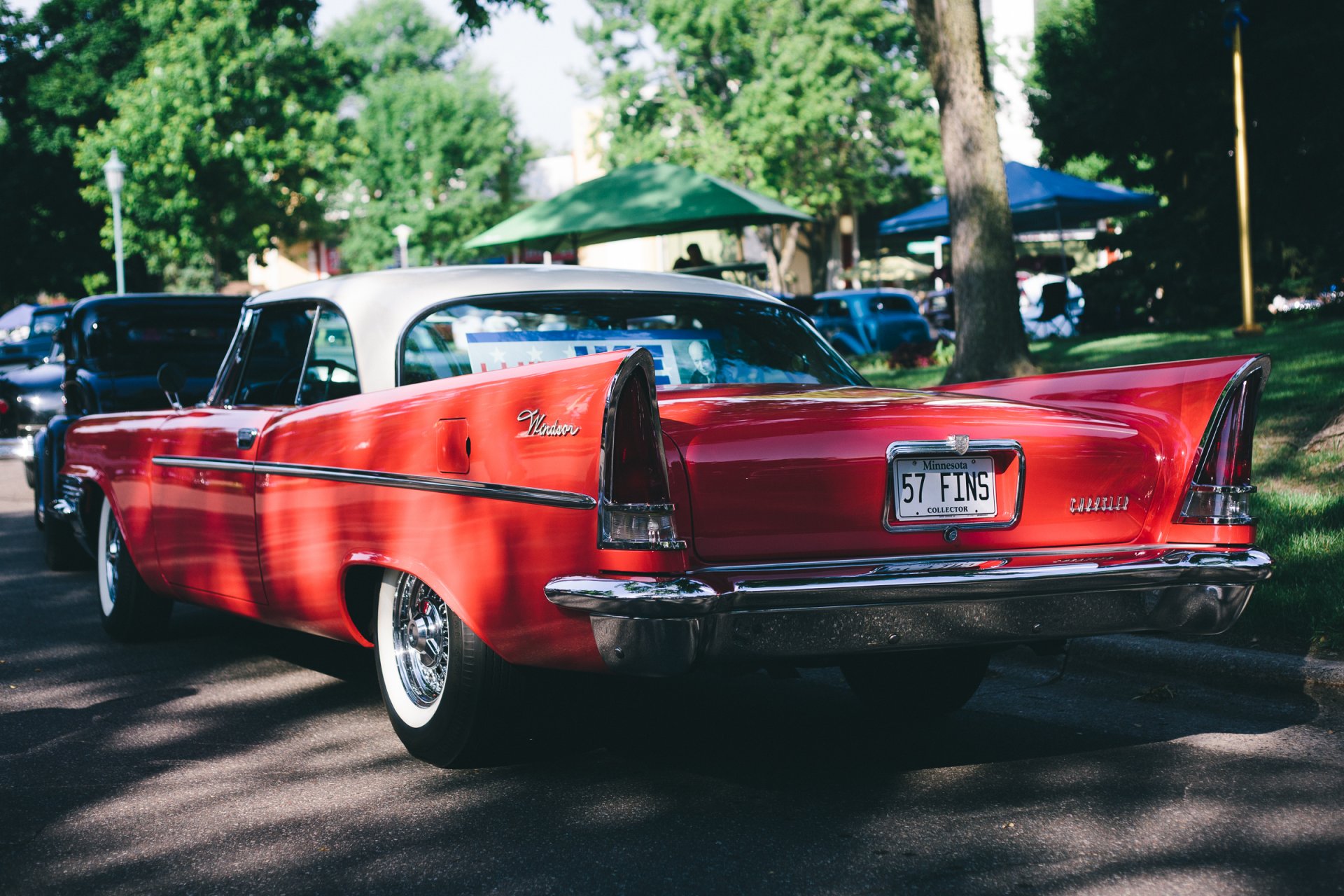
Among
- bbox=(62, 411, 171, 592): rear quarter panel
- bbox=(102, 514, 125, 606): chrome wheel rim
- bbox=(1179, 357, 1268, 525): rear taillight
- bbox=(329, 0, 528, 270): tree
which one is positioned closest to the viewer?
bbox=(1179, 357, 1268, 525): rear taillight

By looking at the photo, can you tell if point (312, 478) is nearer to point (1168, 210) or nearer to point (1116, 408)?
point (1116, 408)

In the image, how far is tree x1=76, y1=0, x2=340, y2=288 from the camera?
30.9 m

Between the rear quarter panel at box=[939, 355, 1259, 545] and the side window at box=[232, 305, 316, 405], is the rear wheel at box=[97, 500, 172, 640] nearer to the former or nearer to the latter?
the side window at box=[232, 305, 316, 405]

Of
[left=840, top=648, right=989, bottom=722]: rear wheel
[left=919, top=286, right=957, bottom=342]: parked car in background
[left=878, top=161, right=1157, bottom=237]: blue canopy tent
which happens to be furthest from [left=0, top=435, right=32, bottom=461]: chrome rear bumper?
[left=919, top=286, right=957, bottom=342]: parked car in background

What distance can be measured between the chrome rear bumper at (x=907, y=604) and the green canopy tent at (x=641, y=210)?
10.5 meters

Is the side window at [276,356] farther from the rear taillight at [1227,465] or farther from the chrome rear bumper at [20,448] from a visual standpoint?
the chrome rear bumper at [20,448]

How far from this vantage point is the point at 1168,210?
20.4m

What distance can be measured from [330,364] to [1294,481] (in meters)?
5.45

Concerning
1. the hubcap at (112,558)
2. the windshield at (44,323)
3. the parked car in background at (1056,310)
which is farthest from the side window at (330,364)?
the windshield at (44,323)

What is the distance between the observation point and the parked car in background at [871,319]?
23.1 meters

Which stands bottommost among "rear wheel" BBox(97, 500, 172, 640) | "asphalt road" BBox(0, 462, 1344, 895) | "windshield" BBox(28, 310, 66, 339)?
"asphalt road" BBox(0, 462, 1344, 895)

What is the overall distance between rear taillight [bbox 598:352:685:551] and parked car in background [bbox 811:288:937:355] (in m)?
19.4

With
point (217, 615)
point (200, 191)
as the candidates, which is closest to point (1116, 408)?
point (217, 615)

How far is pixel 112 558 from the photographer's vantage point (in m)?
6.28
